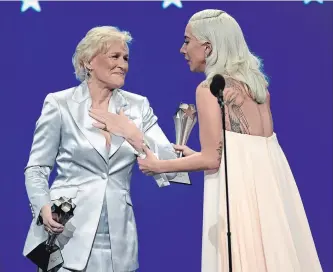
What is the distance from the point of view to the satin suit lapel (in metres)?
2.43

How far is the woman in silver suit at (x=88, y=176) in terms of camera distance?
93.7 inches

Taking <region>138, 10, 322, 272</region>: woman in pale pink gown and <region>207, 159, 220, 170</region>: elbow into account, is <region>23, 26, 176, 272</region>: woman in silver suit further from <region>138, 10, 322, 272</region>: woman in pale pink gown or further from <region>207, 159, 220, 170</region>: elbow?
<region>207, 159, 220, 170</region>: elbow

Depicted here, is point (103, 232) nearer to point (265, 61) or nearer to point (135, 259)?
point (135, 259)

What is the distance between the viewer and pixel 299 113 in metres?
3.66

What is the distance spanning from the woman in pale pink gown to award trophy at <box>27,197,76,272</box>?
0.30 m

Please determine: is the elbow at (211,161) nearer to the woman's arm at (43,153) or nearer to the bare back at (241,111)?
the bare back at (241,111)

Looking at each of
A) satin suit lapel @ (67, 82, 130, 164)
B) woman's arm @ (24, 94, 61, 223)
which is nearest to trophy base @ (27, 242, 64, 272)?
woman's arm @ (24, 94, 61, 223)

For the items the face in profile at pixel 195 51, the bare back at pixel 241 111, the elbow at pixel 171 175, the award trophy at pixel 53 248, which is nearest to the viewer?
the award trophy at pixel 53 248

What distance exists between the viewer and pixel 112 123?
2459mm

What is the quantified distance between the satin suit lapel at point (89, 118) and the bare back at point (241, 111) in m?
0.39

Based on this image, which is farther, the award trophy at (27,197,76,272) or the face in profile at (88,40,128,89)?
the face in profile at (88,40,128,89)

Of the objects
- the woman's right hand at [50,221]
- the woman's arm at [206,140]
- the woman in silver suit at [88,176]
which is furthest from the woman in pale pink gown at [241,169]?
the woman's right hand at [50,221]

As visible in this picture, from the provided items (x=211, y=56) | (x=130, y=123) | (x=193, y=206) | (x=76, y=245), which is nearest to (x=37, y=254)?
(x=76, y=245)

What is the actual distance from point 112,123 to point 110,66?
0.70 ft
